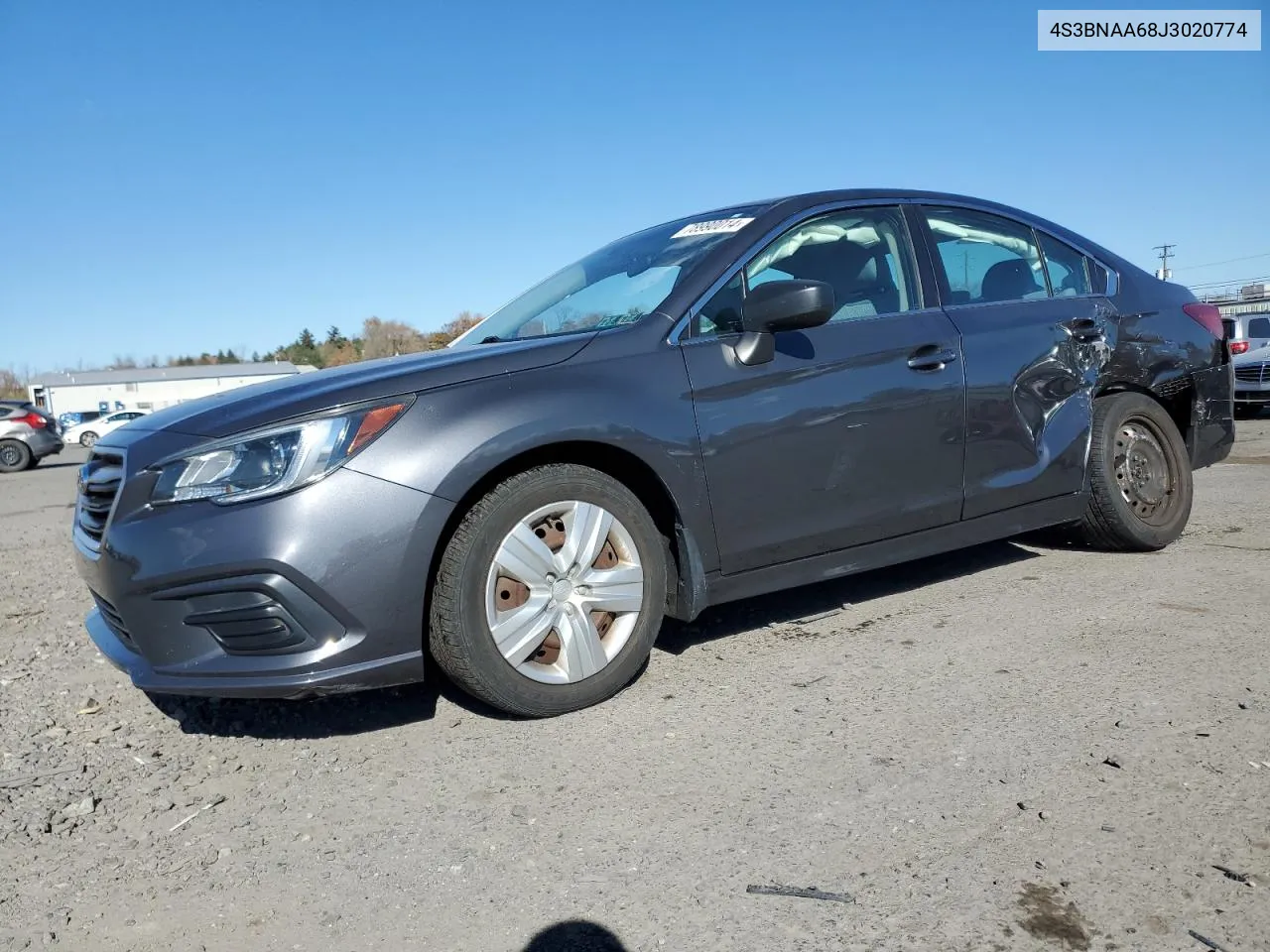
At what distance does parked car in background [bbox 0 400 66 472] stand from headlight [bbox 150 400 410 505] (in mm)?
21956

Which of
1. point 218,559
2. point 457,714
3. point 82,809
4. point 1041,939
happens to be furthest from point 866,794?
point 82,809

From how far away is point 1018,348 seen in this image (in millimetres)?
3924

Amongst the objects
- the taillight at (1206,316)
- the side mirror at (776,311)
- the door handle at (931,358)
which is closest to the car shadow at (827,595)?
the door handle at (931,358)

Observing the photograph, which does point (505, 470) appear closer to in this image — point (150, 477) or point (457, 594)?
point (457, 594)

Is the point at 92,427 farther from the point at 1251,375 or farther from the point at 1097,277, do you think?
the point at 1097,277

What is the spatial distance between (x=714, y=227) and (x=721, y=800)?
7.31 feet

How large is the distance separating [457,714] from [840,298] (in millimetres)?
2014

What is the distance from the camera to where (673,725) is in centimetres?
278

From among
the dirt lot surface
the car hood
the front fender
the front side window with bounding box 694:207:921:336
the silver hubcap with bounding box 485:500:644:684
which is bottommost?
the dirt lot surface

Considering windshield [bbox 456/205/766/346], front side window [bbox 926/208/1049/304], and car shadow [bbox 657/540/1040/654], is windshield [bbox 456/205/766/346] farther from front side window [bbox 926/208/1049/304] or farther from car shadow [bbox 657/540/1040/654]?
car shadow [bbox 657/540/1040/654]

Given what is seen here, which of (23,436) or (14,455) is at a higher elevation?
(23,436)

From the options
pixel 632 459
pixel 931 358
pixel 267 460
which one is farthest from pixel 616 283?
pixel 267 460

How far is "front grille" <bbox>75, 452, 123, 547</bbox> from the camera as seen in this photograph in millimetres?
2803

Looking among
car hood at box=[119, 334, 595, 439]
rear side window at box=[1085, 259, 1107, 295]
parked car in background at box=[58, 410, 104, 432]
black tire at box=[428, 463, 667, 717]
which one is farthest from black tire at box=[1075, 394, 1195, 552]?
parked car in background at box=[58, 410, 104, 432]
